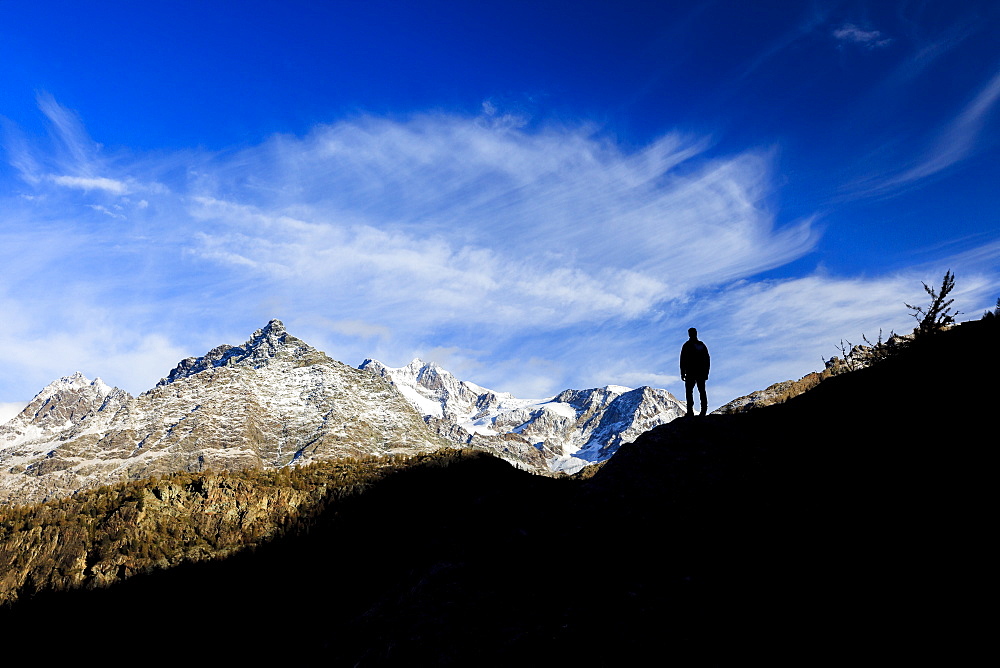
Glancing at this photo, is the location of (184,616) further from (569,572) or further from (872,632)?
(872,632)

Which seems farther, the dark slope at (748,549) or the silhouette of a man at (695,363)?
the silhouette of a man at (695,363)

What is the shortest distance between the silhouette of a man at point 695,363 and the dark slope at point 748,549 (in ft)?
4.87

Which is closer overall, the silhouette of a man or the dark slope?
the dark slope

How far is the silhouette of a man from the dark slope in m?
1.48

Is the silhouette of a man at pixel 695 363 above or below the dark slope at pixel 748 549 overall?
above

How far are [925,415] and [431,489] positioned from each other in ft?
189

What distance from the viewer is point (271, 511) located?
205ft

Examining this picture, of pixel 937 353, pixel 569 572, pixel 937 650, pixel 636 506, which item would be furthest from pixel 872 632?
pixel 937 353

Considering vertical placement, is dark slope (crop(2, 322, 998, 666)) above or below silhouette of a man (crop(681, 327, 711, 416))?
below

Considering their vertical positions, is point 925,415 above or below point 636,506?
above

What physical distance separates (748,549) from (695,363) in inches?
442

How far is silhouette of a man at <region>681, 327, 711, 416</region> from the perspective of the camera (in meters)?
20.8

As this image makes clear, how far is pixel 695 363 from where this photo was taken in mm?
20922

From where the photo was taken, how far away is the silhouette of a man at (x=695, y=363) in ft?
68.3
